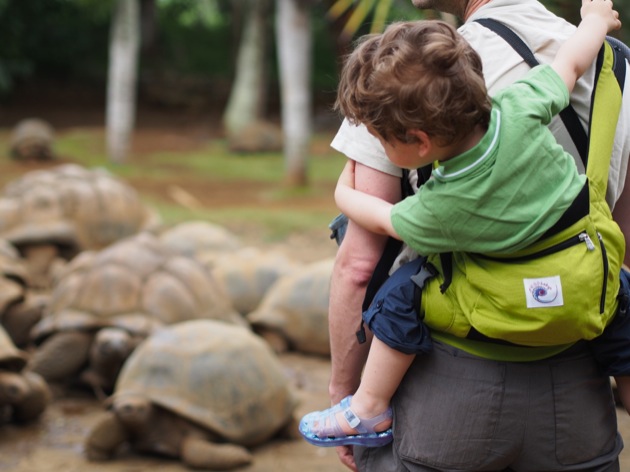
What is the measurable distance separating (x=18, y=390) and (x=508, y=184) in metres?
3.69

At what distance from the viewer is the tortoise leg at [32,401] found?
4773 millimetres

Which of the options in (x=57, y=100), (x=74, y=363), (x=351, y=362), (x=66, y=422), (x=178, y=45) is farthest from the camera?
(x=178, y=45)

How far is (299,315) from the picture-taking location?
6.17 meters

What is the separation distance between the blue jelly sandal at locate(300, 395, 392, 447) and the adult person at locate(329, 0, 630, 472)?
4cm

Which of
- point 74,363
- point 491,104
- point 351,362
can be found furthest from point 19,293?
point 491,104

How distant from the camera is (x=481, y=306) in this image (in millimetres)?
1588

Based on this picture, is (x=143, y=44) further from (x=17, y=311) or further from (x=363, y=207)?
(x=363, y=207)

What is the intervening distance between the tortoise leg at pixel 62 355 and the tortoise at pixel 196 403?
930mm

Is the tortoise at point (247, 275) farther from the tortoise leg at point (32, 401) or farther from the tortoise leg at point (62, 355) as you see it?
the tortoise leg at point (32, 401)

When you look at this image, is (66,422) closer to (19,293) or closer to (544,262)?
(19,293)

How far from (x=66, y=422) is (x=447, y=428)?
371 cm

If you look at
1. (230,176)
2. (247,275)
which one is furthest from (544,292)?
(230,176)

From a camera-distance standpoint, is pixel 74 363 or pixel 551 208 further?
pixel 74 363

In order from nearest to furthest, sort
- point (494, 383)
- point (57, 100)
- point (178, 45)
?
1. point (494, 383)
2. point (57, 100)
3. point (178, 45)
